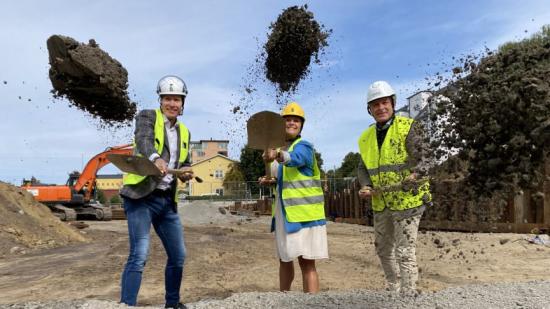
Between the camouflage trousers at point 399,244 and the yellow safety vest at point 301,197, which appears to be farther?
the yellow safety vest at point 301,197

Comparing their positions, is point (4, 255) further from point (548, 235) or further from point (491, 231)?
point (548, 235)

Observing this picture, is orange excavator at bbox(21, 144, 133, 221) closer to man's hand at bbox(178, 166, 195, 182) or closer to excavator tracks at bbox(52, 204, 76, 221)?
excavator tracks at bbox(52, 204, 76, 221)

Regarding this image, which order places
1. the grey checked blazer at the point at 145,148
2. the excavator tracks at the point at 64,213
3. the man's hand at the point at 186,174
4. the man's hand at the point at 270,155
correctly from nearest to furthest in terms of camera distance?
1. the grey checked blazer at the point at 145,148
2. the man's hand at the point at 186,174
3. the man's hand at the point at 270,155
4. the excavator tracks at the point at 64,213

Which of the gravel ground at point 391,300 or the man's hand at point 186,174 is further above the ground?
the man's hand at point 186,174

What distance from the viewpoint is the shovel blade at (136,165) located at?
372cm

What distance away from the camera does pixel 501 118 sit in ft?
13.9

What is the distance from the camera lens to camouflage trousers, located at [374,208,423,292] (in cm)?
409

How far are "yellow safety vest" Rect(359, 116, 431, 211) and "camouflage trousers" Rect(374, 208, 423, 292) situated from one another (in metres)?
0.08

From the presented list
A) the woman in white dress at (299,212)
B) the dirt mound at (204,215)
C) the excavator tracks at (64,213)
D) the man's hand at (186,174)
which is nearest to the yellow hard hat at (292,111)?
the woman in white dress at (299,212)

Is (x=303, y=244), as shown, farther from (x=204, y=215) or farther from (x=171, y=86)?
(x=204, y=215)

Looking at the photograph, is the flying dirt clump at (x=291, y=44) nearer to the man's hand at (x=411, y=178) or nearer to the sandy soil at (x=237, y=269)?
Result: the sandy soil at (x=237, y=269)

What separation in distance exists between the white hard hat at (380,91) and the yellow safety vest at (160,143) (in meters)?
1.64

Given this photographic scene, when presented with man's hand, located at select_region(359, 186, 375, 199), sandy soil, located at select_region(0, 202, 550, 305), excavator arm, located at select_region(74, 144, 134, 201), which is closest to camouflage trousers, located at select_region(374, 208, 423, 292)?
man's hand, located at select_region(359, 186, 375, 199)

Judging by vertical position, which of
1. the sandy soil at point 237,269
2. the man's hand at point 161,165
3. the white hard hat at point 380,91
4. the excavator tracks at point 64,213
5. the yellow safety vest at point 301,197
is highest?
the white hard hat at point 380,91
